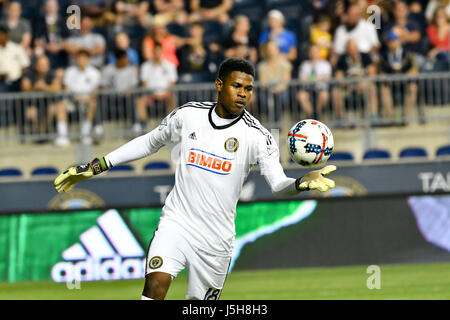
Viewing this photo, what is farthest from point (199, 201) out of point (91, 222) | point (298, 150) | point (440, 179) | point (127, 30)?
point (127, 30)

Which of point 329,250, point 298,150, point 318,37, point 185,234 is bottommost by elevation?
point 329,250

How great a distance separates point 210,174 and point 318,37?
11.4 meters

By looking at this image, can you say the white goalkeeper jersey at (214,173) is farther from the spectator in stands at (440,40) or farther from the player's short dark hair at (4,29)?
the player's short dark hair at (4,29)

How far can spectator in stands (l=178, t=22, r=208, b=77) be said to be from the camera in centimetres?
1897

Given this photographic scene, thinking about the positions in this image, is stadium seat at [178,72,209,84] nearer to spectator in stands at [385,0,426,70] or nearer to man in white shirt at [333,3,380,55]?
man in white shirt at [333,3,380,55]

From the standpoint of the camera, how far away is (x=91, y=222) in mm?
14555

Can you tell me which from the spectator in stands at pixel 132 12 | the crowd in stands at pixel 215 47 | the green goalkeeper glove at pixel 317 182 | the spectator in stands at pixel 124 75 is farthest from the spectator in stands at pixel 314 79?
the green goalkeeper glove at pixel 317 182

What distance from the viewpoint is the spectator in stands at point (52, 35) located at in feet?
63.8

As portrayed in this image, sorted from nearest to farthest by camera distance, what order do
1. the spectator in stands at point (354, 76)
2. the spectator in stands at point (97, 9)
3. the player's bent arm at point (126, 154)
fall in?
the player's bent arm at point (126, 154)
the spectator in stands at point (354, 76)
the spectator in stands at point (97, 9)

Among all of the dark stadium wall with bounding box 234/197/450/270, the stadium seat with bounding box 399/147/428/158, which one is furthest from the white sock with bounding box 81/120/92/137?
the stadium seat with bounding box 399/147/428/158

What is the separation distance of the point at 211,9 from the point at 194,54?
3.91 ft

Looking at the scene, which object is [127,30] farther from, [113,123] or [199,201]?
[199,201]

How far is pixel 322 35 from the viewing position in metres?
19.0

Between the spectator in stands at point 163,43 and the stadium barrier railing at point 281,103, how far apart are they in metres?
0.67
